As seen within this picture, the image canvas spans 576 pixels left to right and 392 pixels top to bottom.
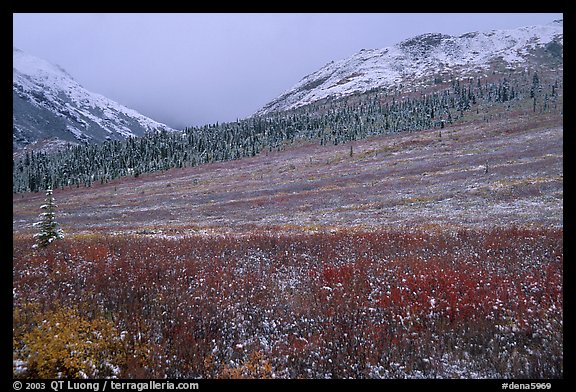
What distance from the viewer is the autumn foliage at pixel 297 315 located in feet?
18.3

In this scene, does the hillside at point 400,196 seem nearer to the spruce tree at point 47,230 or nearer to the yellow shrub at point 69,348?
the spruce tree at point 47,230

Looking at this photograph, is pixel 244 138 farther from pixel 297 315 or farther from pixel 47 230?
pixel 297 315

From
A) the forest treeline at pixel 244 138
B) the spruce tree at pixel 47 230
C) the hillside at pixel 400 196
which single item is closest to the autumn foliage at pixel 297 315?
the spruce tree at pixel 47 230

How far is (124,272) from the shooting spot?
33.7ft

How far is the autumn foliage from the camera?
5.59 metres

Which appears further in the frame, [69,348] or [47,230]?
[47,230]

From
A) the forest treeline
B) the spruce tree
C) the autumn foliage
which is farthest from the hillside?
the forest treeline

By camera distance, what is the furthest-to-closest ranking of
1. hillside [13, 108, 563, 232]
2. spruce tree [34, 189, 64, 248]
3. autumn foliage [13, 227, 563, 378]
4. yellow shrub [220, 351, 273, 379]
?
hillside [13, 108, 563, 232], spruce tree [34, 189, 64, 248], autumn foliage [13, 227, 563, 378], yellow shrub [220, 351, 273, 379]

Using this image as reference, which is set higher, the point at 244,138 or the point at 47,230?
the point at 244,138

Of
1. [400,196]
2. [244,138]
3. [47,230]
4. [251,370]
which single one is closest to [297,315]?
[251,370]

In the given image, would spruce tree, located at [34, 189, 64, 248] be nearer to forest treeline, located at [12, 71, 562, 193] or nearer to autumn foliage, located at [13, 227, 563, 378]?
autumn foliage, located at [13, 227, 563, 378]

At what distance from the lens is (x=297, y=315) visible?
7.69 m

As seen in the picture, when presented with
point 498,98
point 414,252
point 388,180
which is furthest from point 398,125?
point 414,252
